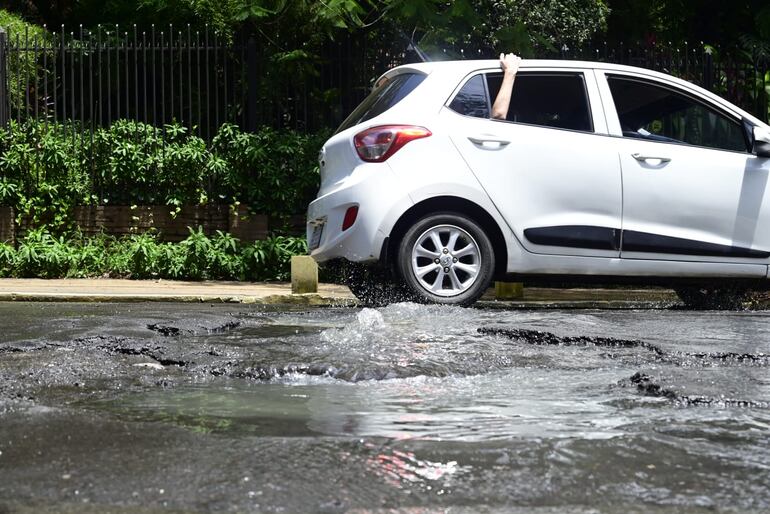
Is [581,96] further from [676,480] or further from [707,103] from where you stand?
[676,480]

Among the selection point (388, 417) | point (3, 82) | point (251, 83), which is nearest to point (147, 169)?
point (251, 83)

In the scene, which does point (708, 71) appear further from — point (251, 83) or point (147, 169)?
point (147, 169)

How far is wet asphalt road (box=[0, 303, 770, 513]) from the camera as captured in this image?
3.37m

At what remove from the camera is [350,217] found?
9.21 metres

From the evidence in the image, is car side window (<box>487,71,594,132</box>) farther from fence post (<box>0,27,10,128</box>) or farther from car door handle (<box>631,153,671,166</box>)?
fence post (<box>0,27,10,128</box>)

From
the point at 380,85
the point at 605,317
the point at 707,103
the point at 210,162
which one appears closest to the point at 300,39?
the point at 210,162

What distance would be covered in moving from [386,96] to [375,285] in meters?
1.40

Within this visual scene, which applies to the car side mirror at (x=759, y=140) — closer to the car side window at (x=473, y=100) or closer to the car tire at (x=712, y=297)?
the car tire at (x=712, y=297)

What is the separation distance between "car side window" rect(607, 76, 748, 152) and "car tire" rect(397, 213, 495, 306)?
1.46 metres

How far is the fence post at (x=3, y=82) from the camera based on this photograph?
1544 centimetres

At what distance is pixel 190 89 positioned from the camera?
1525 cm

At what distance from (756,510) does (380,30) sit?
13596mm

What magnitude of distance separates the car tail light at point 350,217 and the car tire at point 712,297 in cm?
278

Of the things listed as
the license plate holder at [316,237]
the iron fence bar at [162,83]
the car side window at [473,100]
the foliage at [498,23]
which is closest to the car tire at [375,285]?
the license plate holder at [316,237]
